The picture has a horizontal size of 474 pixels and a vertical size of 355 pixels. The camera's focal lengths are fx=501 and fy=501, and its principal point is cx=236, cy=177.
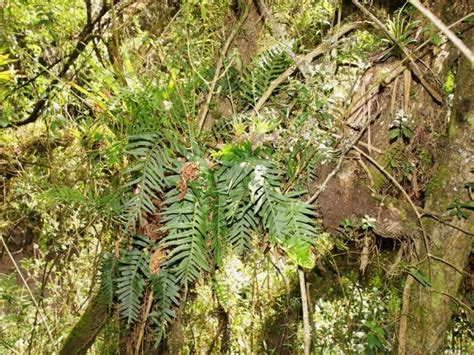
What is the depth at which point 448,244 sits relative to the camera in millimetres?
1723

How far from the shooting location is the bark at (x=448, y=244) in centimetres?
171

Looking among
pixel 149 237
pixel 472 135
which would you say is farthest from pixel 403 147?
pixel 149 237

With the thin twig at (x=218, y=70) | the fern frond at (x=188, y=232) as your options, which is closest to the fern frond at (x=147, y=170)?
the fern frond at (x=188, y=232)

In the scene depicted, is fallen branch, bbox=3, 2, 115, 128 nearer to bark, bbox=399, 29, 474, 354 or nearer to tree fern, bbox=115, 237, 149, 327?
tree fern, bbox=115, 237, 149, 327

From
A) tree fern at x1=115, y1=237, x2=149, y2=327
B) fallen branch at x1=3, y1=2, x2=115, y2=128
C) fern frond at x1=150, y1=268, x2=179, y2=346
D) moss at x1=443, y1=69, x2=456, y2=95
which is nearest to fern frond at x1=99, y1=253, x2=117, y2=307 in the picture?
tree fern at x1=115, y1=237, x2=149, y2=327

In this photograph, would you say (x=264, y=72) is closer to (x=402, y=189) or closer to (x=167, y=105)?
(x=167, y=105)

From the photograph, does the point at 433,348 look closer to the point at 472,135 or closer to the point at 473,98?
the point at 472,135

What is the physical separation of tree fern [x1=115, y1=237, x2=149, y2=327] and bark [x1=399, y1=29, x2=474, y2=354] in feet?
3.00

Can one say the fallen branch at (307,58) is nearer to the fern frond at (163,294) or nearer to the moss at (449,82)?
the moss at (449,82)

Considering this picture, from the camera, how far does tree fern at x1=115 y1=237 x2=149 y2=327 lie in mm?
1665

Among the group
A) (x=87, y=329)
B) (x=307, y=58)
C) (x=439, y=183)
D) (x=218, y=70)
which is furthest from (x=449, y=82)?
(x=87, y=329)

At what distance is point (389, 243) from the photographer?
188cm

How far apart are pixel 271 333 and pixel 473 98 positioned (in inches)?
70.1

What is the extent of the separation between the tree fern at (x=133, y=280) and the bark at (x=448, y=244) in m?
0.92
